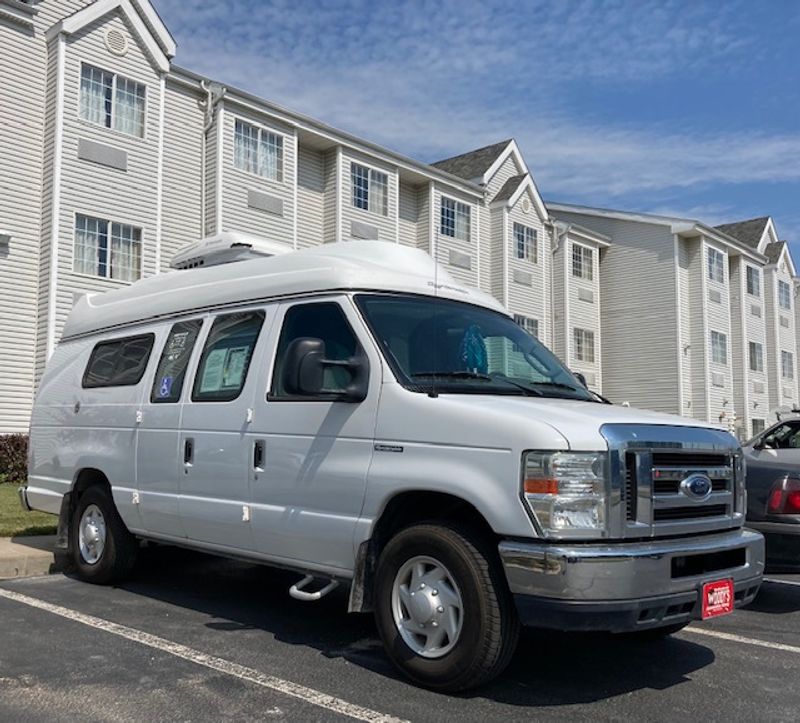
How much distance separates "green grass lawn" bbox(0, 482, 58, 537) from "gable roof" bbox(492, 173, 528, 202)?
21.1 meters

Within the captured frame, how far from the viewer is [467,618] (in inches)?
167

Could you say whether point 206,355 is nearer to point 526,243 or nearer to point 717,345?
point 526,243

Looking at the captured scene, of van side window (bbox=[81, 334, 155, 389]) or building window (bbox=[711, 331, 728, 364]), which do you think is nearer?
van side window (bbox=[81, 334, 155, 389])

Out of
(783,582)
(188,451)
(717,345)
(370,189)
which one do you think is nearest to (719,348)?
(717,345)

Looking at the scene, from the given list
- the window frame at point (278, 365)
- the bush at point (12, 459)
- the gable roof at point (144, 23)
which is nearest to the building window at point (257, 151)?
the gable roof at point (144, 23)

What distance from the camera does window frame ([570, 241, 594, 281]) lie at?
33219mm

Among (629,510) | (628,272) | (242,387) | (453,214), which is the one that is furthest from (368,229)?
(629,510)

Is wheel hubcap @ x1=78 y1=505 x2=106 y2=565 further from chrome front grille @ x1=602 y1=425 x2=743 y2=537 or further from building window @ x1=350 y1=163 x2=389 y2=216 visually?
building window @ x1=350 y1=163 x2=389 y2=216

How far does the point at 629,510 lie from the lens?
4.18m

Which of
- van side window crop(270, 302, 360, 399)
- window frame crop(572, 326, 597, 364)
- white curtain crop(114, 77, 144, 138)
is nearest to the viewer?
van side window crop(270, 302, 360, 399)

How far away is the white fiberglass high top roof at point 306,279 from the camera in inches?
214

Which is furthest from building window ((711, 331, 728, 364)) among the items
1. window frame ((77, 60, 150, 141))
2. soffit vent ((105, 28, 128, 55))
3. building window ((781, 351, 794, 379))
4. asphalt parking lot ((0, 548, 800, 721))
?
asphalt parking lot ((0, 548, 800, 721))

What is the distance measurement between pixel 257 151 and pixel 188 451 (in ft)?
55.3

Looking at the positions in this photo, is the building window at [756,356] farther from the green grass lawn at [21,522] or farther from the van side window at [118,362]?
the van side window at [118,362]
